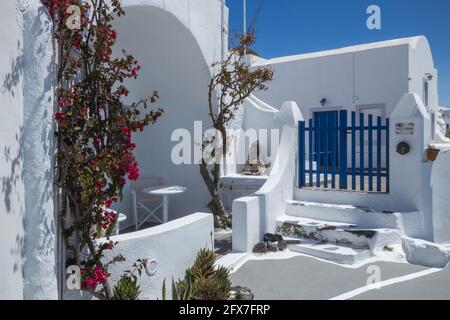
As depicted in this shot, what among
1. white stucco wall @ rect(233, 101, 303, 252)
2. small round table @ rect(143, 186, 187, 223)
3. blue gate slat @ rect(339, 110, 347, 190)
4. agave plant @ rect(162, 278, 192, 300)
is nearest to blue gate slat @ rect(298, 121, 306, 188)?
white stucco wall @ rect(233, 101, 303, 252)

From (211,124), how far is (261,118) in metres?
1.72

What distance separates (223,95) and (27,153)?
6288 mm

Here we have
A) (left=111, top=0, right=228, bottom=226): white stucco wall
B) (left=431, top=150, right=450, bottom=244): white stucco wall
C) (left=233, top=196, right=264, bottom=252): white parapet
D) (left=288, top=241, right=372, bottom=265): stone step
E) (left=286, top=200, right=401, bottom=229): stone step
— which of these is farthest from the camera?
(left=111, top=0, right=228, bottom=226): white stucco wall

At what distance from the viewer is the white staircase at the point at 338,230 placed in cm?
674

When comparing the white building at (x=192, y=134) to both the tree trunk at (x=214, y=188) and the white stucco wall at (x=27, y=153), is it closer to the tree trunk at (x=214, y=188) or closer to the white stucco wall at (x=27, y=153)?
the white stucco wall at (x=27, y=153)

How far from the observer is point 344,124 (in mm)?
8258

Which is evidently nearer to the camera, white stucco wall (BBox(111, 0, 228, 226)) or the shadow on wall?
white stucco wall (BBox(111, 0, 228, 226))

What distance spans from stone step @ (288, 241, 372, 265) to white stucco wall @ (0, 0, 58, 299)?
4697 mm

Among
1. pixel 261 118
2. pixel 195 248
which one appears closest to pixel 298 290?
pixel 195 248

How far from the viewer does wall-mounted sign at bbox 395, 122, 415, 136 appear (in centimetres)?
732

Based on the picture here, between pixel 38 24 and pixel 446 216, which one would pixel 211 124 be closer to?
pixel 446 216

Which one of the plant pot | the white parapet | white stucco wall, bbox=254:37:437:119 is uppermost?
white stucco wall, bbox=254:37:437:119

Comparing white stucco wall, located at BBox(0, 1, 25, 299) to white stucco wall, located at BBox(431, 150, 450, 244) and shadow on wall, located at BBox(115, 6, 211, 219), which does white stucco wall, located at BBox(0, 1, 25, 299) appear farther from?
white stucco wall, located at BBox(431, 150, 450, 244)

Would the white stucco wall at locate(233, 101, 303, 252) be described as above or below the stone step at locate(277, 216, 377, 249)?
above
